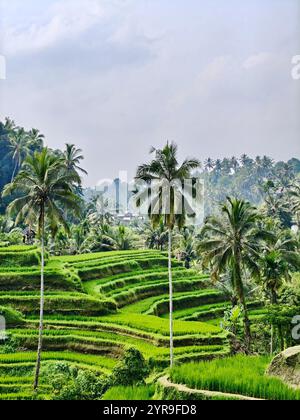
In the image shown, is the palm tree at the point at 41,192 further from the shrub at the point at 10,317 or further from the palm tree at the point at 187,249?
the palm tree at the point at 187,249

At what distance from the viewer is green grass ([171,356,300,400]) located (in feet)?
36.9

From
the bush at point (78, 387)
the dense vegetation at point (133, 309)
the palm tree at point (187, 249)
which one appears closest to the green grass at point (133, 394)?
the dense vegetation at point (133, 309)

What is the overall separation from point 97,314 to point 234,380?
17.4 m

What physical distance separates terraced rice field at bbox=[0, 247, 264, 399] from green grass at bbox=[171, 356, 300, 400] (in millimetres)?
8548

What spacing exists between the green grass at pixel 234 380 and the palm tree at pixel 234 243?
36.8 ft

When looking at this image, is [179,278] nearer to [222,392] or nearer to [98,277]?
[98,277]

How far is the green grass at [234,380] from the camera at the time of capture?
1123 centimetres

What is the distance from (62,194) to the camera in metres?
21.9

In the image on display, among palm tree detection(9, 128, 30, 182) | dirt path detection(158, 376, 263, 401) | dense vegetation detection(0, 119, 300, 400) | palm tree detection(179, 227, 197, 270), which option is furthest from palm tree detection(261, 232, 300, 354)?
palm tree detection(9, 128, 30, 182)

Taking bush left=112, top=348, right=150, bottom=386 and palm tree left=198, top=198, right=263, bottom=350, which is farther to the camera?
palm tree left=198, top=198, right=263, bottom=350

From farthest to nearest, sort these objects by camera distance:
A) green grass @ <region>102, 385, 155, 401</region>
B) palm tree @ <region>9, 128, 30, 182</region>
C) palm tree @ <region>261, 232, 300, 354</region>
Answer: palm tree @ <region>9, 128, 30, 182</region> < palm tree @ <region>261, 232, 300, 354</region> < green grass @ <region>102, 385, 155, 401</region>

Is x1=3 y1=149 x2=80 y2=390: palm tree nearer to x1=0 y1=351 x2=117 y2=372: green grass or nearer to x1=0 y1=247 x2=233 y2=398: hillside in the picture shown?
x1=0 y1=351 x2=117 y2=372: green grass

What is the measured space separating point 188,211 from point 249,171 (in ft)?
355
